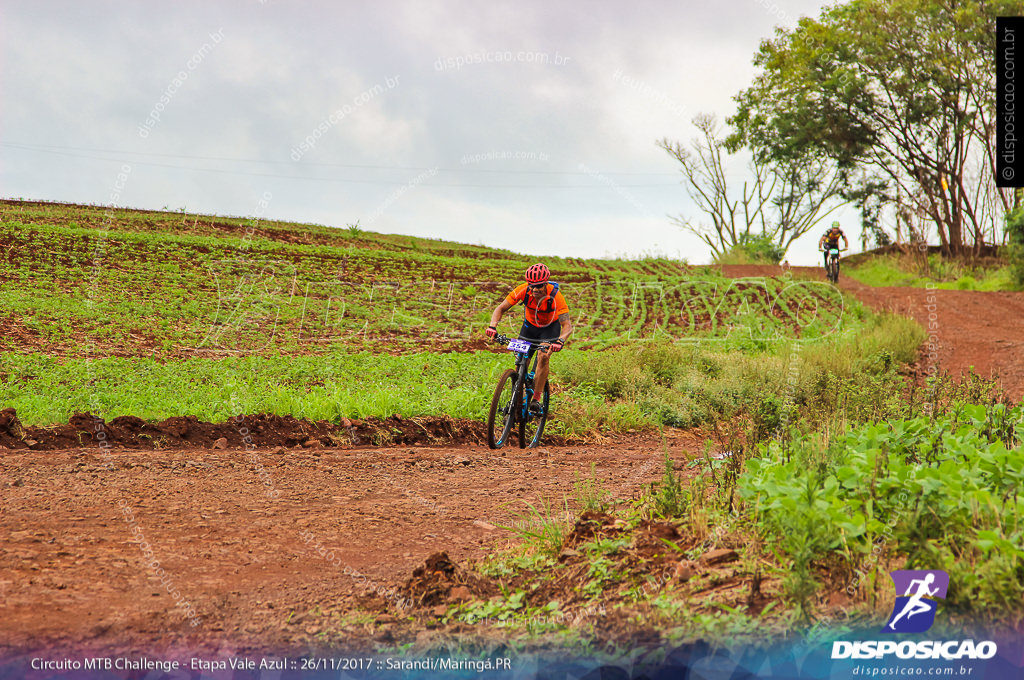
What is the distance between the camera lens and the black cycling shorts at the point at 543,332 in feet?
29.2

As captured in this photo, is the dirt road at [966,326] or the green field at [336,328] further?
the dirt road at [966,326]

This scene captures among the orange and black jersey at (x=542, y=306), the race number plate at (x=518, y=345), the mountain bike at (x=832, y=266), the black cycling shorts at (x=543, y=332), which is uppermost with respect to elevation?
the mountain bike at (x=832, y=266)

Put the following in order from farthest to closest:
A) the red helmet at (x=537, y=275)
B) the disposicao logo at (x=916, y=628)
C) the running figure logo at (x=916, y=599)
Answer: the red helmet at (x=537, y=275) < the running figure logo at (x=916, y=599) < the disposicao logo at (x=916, y=628)

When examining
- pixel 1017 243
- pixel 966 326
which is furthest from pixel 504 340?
pixel 1017 243

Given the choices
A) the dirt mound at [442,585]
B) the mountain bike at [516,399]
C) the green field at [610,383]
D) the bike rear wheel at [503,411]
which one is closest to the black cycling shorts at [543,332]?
the mountain bike at [516,399]

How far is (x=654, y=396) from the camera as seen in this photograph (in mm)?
11328

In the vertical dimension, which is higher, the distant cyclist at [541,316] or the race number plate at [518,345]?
the distant cyclist at [541,316]

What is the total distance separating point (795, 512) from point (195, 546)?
3830mm

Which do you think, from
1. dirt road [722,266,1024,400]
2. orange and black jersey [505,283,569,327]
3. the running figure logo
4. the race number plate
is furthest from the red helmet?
dirt road [722,266,1024,400]

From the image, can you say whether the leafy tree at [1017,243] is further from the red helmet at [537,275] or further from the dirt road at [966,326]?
the red helmet at [537,275]

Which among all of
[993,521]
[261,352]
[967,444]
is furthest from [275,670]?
[261,352]

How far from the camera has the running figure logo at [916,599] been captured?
113 inches

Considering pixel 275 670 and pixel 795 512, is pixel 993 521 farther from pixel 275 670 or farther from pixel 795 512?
pixel 275 670

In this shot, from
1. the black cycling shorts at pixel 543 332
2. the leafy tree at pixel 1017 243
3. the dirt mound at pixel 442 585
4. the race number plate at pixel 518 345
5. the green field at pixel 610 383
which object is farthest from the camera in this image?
the leafy tree at pixel 1017 243
